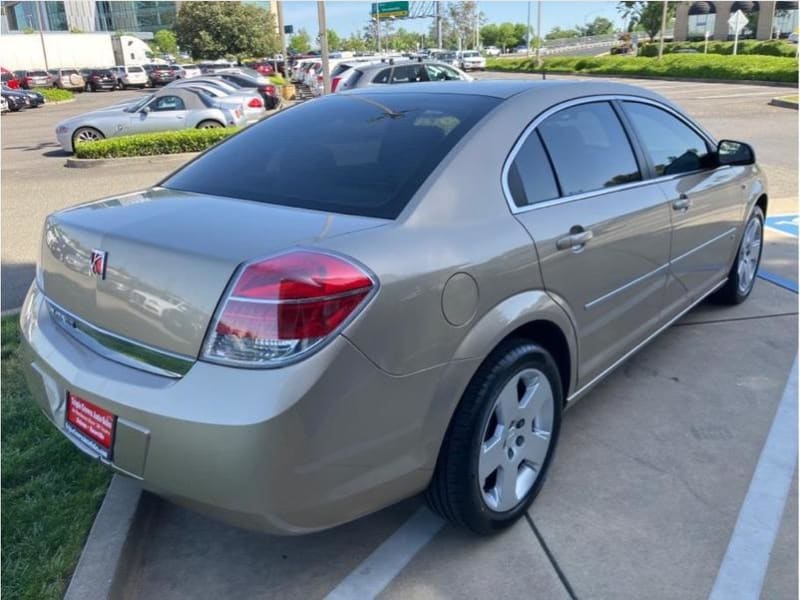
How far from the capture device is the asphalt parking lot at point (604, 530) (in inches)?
103

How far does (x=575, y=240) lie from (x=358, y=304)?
121cm

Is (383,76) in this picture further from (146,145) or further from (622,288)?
(622,288)

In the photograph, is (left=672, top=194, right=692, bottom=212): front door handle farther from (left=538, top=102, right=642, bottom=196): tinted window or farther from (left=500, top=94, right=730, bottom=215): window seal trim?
(left=538, top=102, right=642, bottom=196): tinted window

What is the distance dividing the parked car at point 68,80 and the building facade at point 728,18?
157 ft

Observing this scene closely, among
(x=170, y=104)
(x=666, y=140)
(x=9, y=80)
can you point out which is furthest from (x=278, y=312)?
(x=9, y=80)

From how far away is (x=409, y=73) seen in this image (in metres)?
17.5

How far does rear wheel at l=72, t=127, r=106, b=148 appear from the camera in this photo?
580 inches

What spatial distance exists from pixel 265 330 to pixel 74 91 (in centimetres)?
5217

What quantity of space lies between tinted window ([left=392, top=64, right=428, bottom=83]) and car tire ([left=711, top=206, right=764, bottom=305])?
12.9 m

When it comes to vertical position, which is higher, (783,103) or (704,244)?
(704,244)

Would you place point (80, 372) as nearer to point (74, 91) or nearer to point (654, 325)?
point (654, 325)

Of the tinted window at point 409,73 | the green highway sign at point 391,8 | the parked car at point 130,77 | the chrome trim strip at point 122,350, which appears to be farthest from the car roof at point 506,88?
the green highway sign at point 391,8

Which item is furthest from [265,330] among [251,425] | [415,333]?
[415,333]

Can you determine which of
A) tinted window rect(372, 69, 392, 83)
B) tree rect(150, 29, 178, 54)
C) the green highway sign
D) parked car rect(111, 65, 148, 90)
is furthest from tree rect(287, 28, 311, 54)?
tinted window rect(372, 69, 392, 83)
